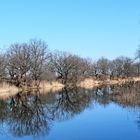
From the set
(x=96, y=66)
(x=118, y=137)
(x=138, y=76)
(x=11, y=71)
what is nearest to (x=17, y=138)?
(x=118, y=137)

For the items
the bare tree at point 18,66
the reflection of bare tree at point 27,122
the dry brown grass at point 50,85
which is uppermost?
the bare tree at point 18,66

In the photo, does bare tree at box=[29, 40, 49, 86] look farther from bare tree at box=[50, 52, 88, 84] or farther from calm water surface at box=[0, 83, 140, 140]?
calm water surface at box=[0, 83, 140, 140]

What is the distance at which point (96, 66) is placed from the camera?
97.1 m

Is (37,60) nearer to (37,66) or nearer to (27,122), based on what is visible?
(37,66)

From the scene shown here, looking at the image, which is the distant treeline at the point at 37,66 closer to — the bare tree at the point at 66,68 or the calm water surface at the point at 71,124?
the bare tree at the point at 66,68

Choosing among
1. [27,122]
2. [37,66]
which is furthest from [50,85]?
[27,122]

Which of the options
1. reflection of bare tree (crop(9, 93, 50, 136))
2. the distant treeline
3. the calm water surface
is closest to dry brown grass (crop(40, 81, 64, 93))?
the distant treeline

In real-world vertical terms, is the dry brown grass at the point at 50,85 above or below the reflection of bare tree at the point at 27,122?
above

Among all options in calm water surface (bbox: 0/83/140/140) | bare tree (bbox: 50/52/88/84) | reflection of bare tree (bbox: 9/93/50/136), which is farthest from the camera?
bare tree (bbox: 50/52/88/84)

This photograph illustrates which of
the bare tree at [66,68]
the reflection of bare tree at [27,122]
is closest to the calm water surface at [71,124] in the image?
the reflection of bare tree at [27,122]

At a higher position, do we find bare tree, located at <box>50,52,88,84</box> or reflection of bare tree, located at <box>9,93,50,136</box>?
bare tree, located at <box>50,52,88,84</box>

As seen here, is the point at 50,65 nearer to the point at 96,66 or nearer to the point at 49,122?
the point at 96,66

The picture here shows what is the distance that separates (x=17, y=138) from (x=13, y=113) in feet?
36.9

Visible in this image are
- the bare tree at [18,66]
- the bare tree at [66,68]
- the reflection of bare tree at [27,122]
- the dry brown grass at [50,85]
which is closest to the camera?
the reflection of bare tree at [27,122]
